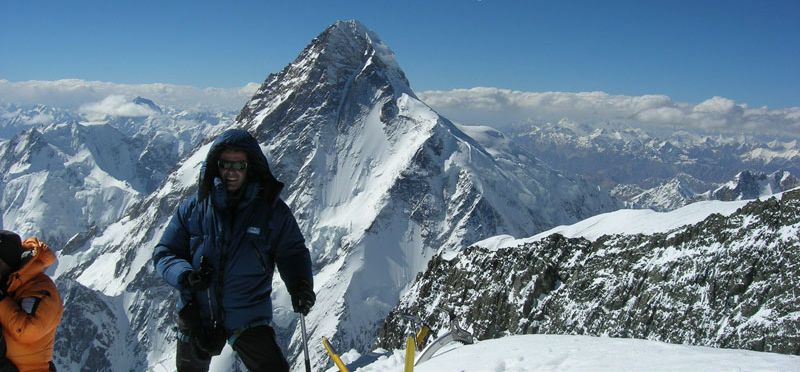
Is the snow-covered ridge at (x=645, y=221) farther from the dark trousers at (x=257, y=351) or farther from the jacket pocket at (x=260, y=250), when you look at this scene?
the jacket pocket at (x=260, y=250)

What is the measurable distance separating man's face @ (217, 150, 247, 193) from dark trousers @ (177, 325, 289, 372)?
78.4 inches

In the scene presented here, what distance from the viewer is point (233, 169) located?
25.0 ft

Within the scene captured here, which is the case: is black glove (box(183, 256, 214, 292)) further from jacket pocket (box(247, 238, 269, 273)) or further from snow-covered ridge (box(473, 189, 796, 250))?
snow-covered ridge (box(473, 189, 796, 250))

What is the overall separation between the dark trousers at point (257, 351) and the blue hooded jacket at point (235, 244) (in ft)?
0.49

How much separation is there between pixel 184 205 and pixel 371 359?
10109mm

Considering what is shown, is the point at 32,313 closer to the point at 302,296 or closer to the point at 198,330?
the point at 198,330

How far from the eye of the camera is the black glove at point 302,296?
7695 mm

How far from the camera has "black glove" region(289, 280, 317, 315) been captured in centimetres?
770

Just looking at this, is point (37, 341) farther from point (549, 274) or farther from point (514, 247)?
point (514, 247)

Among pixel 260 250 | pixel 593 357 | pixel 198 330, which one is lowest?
pixel 593 357

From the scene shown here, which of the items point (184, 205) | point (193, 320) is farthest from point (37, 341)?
point (184, 205)

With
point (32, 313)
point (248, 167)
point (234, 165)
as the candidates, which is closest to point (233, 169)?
point (234, 165)

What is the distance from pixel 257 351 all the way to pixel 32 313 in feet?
8.77

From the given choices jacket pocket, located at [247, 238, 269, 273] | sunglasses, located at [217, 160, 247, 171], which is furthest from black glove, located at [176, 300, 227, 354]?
sunglasses, located at [217, 160, 247, 171]
